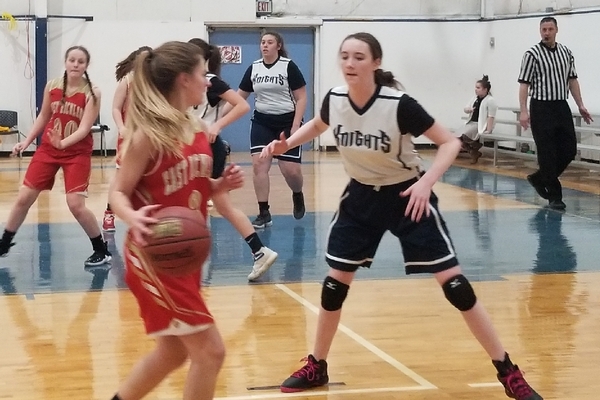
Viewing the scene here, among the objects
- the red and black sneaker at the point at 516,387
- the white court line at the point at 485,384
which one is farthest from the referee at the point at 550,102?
the red and black sneaker at the point at 516,387

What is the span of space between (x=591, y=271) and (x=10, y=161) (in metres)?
11.9

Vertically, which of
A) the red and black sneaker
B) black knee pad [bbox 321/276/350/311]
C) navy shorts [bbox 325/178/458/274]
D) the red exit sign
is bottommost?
the red and black sneaker

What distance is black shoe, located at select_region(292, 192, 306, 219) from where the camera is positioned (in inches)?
374

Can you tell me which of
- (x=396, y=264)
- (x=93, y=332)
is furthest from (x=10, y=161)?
(x=93, y=332)

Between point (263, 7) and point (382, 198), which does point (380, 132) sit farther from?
point (263, 7)

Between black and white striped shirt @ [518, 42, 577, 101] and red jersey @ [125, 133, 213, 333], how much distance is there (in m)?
7.55

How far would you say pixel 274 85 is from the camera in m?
9.00

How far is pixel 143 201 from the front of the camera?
11.2ft

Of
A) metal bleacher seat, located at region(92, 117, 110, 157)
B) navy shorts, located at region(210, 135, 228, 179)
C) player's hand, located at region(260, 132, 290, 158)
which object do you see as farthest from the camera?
metal bleacher seat, located at region(92, 117, 110, 157)

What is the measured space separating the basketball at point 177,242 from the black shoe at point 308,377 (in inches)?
50.6

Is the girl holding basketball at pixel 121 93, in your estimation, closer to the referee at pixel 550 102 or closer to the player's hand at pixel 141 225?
the player's hand at pixel 141 225

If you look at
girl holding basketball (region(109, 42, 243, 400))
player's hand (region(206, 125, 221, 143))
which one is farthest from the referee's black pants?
girl holding basketball (region(109, 42, 243, 400))

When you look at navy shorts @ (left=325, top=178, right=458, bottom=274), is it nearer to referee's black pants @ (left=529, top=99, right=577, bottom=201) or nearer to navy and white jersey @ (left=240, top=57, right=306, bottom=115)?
navy and white jersey @ (left=240, top=57, right=306, bottom=115)

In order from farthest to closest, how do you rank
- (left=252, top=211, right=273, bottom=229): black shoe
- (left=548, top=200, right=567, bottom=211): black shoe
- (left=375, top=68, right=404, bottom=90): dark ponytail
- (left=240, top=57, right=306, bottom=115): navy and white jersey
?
(left=548, top=200, right=567, bottom=211): black shoe
(left=252, top=211, right=273, bottom=229): black shoe
(left=240, top=57, right=306, bottom=115): navy and white jersey
(left=375, top=68, right=404, bottom=90): dark ponytail
